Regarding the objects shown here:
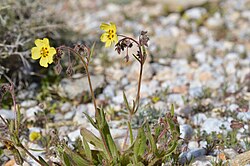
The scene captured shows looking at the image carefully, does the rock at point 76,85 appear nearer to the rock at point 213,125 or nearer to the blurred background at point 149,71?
the blurred background at point 149,71

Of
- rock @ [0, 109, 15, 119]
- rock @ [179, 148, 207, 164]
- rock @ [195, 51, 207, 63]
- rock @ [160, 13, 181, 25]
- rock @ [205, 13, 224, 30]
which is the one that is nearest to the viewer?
rock @ [179, 148, 207, 164]

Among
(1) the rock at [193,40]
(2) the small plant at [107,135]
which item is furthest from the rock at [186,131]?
(1) the rock at [193,40]

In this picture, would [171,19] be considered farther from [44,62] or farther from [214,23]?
[44,62]

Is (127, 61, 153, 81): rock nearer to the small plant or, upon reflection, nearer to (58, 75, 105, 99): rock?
(58, 75, 105, 99): rock

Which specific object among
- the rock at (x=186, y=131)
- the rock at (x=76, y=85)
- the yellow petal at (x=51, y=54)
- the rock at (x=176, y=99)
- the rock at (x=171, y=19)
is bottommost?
the rock at (x=186, y=131)

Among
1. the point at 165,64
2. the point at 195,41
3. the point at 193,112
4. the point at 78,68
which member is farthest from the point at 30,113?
the point at 195,41

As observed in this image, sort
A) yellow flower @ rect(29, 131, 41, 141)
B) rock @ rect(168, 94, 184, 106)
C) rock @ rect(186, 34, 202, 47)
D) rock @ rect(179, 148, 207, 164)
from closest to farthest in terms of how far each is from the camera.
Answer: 1. rock @ rect(179, 148, 207, 164)
2. yellow flower @ rect(29, 131, 41, 141)
3. rock @ rect(168, 94, 184, 106)
4. rock @ rect(186, 34, 202, 47)

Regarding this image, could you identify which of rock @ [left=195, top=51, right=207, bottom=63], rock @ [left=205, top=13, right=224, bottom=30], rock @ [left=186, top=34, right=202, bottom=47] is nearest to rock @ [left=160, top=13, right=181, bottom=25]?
rock @ [left=205, top=13, right=224, bottom=30]
